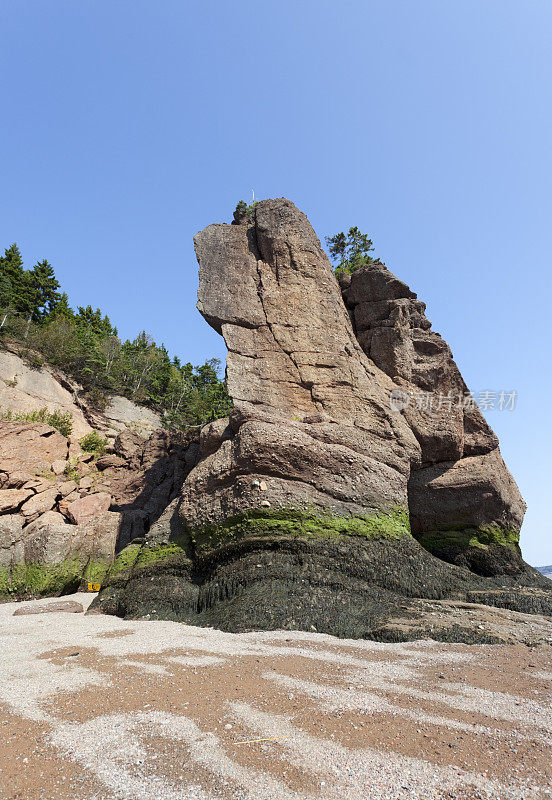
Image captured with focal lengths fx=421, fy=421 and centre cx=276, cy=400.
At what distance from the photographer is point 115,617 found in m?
8.30

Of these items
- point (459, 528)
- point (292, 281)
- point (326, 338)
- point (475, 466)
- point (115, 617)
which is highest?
point (292, 281)

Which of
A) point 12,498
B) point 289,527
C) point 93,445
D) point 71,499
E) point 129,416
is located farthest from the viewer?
point 129,416

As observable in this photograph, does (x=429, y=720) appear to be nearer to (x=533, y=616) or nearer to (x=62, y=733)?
(x=62, y=733)

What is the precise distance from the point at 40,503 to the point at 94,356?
17958 millimetres

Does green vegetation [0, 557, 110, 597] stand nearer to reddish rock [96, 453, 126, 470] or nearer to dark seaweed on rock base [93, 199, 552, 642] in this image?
dark seaweed on rock base [93, 199, 552, 642]

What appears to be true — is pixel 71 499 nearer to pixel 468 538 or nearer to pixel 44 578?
pixel 44 578

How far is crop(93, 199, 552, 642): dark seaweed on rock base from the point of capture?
25.8 ft

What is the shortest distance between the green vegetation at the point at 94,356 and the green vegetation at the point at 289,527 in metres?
13.6

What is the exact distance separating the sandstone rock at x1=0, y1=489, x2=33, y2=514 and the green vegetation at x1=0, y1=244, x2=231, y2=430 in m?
9.53

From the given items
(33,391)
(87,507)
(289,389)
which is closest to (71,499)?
(87,507)

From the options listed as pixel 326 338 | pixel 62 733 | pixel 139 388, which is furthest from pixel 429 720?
pixel 139 388

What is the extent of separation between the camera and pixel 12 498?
13.5 metres

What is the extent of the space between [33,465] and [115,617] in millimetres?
9007

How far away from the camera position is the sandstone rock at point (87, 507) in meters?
13.8
